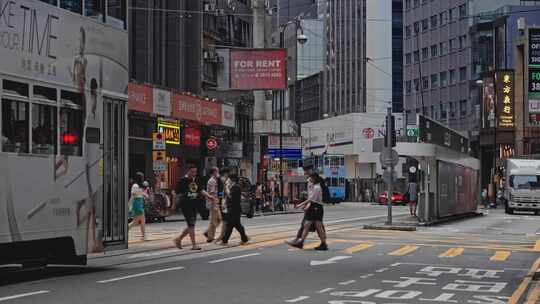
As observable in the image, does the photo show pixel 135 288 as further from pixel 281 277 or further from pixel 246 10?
pixel 246 10

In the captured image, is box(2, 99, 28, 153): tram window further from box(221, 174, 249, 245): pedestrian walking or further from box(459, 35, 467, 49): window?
box(459, 35, 467, 49): window

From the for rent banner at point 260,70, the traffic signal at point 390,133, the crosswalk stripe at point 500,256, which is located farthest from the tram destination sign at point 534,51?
the for rent banner at point 260,70

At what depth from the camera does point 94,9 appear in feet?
47.5

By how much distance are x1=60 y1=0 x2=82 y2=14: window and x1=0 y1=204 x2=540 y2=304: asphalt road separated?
13.4 ft

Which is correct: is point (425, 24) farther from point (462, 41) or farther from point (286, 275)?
point (286, 275)

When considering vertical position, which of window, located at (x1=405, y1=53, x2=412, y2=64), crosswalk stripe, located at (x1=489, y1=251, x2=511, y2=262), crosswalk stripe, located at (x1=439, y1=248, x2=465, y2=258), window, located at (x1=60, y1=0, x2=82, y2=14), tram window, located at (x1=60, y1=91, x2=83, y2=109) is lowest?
crosswalk stripe, located at (x1=489, y1=251, x2=511, y2=262)

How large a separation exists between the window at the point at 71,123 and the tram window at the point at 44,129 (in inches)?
8.0

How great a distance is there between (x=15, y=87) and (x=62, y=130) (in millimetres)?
1283

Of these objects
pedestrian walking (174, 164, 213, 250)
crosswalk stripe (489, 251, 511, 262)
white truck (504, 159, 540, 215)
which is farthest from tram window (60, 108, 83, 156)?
white truck (504, 159, 540, 215)

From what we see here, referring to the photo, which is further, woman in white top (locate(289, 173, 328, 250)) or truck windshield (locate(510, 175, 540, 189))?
truck windshield (locate(510, 175, 540, 189))

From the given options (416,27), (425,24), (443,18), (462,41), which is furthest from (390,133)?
(416,27)

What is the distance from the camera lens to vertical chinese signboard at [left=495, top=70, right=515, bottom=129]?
3113 inches

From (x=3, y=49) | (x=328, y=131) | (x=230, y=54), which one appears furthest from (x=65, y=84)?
(x=328, y=131)

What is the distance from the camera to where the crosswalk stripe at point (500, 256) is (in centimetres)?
1906
